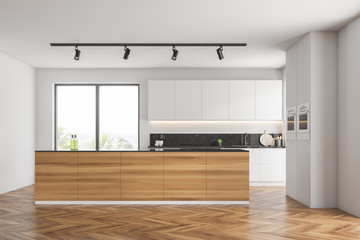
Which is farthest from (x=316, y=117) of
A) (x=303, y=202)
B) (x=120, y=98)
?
(x=120, y=98)

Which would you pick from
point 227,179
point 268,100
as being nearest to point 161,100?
point 268,100

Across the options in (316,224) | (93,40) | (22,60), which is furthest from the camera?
(22,60)

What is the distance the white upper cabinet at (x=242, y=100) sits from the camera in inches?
351

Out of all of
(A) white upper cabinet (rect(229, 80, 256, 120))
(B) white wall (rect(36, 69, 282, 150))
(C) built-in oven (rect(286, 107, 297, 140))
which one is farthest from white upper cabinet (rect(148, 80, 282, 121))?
(C) built-in oven (rect(286, 107, 297, 140))

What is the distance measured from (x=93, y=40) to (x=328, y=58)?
12.2 ft

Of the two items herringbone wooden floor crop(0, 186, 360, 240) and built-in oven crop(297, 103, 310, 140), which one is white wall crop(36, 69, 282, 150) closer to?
built-in oven crop(297, 103, 310, 140)

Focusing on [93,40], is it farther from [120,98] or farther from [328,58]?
[328,58]

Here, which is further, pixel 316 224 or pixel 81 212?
pixel 81 212

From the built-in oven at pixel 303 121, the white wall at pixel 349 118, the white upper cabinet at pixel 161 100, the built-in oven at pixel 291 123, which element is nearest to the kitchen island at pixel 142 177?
the built-in oven at pixel 303 121

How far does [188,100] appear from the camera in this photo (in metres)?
8.90

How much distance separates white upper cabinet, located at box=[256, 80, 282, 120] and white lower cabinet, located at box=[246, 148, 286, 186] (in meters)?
0.83

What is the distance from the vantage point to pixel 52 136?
925cm

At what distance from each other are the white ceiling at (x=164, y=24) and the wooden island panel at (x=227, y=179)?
1.98 m

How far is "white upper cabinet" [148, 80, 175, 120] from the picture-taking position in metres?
8.87
